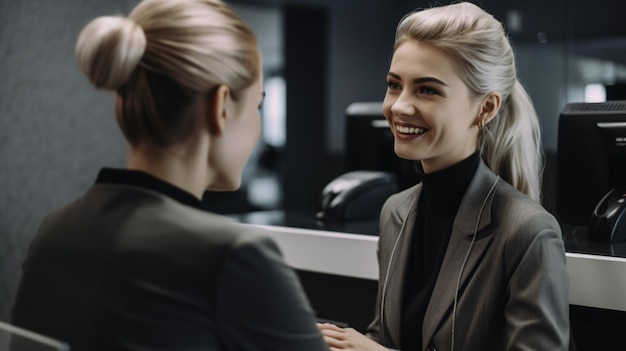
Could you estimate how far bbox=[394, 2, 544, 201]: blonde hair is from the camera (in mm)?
1497

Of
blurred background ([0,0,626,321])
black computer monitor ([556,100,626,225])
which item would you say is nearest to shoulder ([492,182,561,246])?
black computer monitor ([556,100,626,225])

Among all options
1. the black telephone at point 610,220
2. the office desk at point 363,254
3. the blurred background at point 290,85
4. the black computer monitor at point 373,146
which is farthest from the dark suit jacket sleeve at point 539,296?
the black computer monitor at point 373,146

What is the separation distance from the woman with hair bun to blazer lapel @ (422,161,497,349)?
1.88 feet

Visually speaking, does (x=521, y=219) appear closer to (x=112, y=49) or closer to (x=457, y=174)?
(x=457, y=174)

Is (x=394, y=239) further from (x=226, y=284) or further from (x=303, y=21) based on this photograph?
(x=303, y=21)

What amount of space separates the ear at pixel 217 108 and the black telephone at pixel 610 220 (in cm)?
106

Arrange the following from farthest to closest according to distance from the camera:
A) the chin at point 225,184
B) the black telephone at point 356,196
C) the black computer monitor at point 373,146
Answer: the black computer monitor at point 373,146
the black telephone at point 356,196
the chin at point 225,184

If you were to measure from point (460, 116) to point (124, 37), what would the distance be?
807 mm

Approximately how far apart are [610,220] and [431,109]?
0.51 meters

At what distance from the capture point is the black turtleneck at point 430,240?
60.4 inches

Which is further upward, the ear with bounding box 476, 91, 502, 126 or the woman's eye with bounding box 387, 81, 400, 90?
the woman's eye with bounding box 387, 81, 400, 90

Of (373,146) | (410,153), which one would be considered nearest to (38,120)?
(373,146)

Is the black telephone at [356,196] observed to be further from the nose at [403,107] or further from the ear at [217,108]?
the ear at [217,108]

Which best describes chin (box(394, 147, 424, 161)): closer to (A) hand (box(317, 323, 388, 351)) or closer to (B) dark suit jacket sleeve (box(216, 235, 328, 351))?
(A) hand (box(317, 323, 388, 351))
